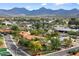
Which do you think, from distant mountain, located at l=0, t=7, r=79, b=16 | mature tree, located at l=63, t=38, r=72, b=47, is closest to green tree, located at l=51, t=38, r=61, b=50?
mature tree, located at l=63, t=38, r=72, b=47

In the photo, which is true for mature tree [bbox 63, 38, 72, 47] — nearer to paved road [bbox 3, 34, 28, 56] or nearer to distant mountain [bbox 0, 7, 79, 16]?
distant mountain [bbox 0, 7, 79, 16]

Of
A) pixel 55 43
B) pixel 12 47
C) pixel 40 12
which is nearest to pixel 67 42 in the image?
pixel 55 43

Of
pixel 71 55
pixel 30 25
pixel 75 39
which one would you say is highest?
pixel 30 25

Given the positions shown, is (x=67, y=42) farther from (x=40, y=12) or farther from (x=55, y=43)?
(x=40, y=12)

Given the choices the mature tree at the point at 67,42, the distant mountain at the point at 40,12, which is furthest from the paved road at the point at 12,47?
the mature tree at the point at 67,42

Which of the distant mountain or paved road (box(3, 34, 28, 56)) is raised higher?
the distant mountain

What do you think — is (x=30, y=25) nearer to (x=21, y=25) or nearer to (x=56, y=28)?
(x=21, y=25)

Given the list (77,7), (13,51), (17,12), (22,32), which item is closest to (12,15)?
(17,12)

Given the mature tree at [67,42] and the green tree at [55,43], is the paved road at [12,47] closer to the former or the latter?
the green tree at [55,43]
